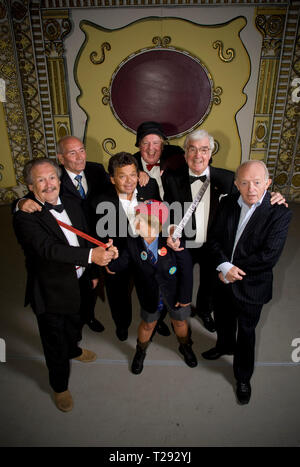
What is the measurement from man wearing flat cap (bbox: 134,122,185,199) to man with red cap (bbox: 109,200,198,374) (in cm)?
89

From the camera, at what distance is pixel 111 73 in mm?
5340

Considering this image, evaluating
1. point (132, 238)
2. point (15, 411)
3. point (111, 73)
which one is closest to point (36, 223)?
point (132, 238)

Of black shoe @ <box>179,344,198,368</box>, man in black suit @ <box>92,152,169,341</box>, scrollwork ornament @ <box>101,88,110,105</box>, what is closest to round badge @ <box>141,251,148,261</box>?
man in black suit @ <box>92,152,169,341</box>

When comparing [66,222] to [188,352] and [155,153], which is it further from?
[188,352]

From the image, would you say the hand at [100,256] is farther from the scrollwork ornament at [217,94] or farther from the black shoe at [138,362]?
the scrollwork ornament at [217,94]

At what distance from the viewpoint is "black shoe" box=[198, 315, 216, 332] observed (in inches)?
129

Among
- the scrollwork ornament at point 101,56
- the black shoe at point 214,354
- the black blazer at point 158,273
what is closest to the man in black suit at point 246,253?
the black blazer at point 158,273

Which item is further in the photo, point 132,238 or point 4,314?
point 4,314

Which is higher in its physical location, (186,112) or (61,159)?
(186,112)

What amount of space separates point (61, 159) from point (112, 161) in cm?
70

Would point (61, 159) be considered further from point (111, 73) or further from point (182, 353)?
point (111, 73)

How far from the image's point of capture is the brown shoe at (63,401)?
97.5 inches

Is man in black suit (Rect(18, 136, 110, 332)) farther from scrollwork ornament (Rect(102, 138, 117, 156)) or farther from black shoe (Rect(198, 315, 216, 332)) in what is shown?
scrollwork ornament (Rect(102, 138, 117, 156))

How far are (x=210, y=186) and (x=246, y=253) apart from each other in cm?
79
